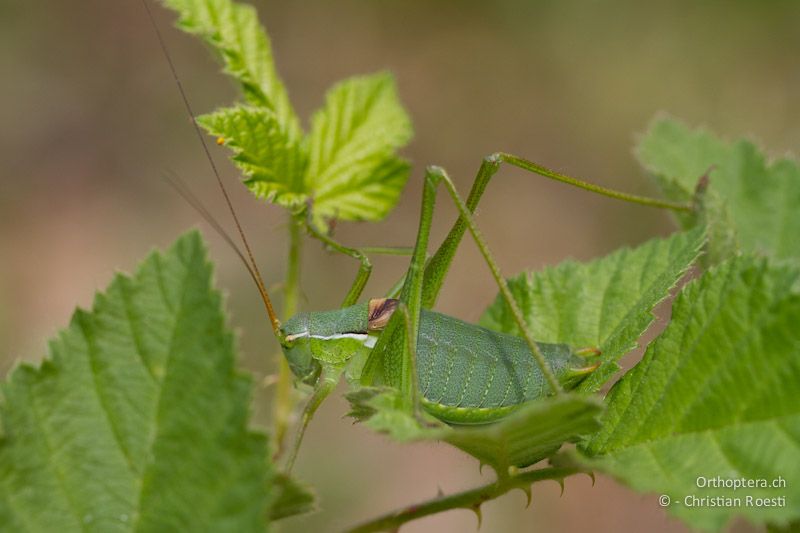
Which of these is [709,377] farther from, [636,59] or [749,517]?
[636,59]

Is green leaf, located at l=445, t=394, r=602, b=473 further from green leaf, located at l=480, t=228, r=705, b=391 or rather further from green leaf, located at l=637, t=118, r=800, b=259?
green leaf, located at l=637, t=118, r=800, b=259

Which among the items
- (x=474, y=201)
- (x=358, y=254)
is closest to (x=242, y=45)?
(x=358, y=254)

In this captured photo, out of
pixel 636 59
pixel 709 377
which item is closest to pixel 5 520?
pixel 709 377

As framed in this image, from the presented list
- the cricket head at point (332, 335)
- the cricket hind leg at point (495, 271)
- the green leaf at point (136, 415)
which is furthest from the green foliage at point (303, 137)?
the green leaf at point (136, 415)

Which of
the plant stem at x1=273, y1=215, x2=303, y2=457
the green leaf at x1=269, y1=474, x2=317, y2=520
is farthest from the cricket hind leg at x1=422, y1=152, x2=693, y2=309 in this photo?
the green leaf at x1=269, y1=474, x2=317, y2=520

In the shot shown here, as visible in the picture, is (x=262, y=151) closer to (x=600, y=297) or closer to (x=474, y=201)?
(x=474, y=201)
